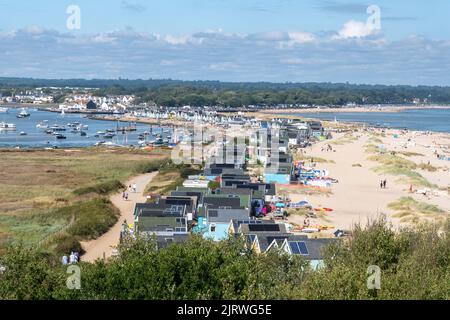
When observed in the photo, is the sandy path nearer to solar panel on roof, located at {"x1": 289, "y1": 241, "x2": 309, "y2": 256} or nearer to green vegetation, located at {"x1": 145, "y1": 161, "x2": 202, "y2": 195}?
green vegetation, located at {"x1": 145, "y1": 161, "x2": 202, "y2": 195}

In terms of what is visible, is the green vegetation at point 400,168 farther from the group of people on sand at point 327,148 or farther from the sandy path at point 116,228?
the sandy path at point 116,228

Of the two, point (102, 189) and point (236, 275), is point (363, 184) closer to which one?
point (102, 189)

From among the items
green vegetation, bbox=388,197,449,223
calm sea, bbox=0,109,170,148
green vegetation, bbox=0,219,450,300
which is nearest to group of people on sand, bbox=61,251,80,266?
green vegetation, bbox=0,219,450,300

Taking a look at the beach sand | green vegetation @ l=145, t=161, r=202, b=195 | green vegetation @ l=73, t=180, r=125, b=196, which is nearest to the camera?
the beach sand

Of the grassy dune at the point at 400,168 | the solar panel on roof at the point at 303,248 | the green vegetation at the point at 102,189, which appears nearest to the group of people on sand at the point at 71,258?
the solar panel on roof at the point at 303,248

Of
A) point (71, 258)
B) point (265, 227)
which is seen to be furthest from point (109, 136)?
point (71, 258)
